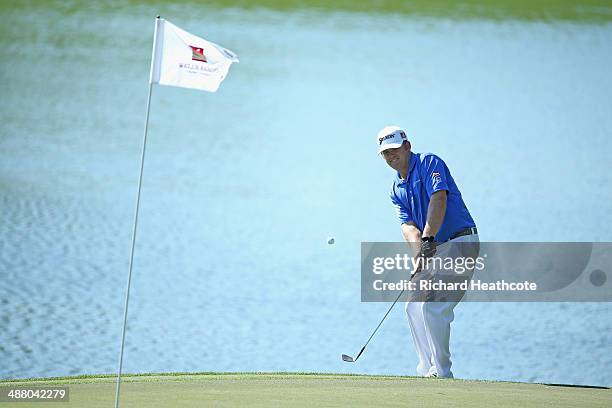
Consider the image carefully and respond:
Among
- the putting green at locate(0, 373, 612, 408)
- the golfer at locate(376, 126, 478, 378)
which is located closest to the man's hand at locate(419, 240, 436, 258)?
the golfer at locate(376, 126, 478, 378)

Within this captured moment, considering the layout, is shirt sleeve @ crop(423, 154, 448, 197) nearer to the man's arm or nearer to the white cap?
the man's arm

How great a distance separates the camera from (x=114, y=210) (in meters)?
15.7

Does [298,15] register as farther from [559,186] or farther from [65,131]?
[559,186]

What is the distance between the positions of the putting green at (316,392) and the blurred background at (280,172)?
376cm

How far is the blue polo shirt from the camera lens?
6.60m

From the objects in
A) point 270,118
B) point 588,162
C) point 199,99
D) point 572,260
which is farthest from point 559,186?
point 199,99

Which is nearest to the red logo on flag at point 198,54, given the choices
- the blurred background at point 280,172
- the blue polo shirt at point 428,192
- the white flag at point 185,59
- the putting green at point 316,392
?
the white flag at point 185,59

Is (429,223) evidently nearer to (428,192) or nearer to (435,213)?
(435,213)

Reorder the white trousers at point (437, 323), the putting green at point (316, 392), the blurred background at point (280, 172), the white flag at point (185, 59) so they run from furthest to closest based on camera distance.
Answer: the blurred background at point (280, 172)
the white trousers at point (437, 323)
the white flag at point (185, 59)
the putting green at point (316, 392)

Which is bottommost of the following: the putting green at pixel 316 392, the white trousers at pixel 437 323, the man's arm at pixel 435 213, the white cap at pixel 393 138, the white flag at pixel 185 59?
the putting green at pixel 316 392

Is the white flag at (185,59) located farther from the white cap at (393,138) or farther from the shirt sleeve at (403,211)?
the shirt sleeve at (403,211)

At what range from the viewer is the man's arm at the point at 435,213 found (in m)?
6.52

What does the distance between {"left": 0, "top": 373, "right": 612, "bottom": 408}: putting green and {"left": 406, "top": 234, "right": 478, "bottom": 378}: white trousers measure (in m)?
0.46

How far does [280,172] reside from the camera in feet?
60.6
